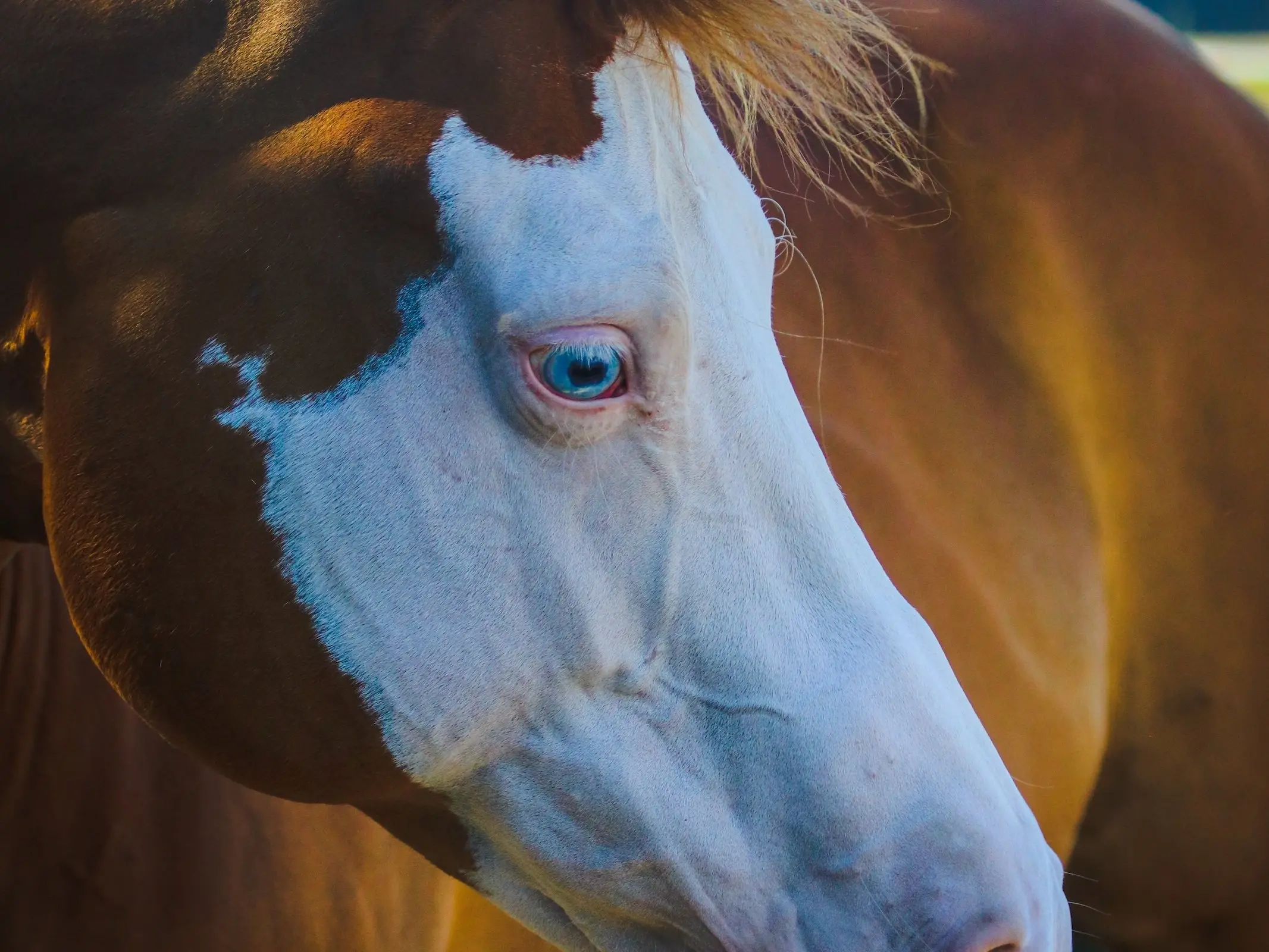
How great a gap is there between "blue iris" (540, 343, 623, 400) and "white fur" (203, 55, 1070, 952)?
0.08 feet

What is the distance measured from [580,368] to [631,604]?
20 centimetres

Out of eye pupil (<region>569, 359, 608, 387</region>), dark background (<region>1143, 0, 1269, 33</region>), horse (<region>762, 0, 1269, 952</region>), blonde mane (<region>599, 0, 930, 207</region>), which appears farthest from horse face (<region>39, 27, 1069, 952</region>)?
dark background (<region>1143, 0, 1269, 33</region>)

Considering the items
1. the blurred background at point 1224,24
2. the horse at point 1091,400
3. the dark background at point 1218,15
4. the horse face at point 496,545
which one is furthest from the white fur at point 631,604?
the dark background at point 1218,15

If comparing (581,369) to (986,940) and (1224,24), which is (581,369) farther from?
(1224,24)

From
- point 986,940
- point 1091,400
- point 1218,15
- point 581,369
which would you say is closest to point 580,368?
point 581,369

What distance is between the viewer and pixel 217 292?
940mm

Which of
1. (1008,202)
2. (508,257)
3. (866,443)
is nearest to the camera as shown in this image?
(508,257)

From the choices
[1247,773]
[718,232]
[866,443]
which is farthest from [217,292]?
[1247,773]

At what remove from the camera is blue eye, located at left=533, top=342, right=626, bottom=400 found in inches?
37.1

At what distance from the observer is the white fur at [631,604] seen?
0.94 meters

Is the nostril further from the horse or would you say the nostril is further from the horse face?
the horse

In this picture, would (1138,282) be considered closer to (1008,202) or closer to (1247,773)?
(1008,202)

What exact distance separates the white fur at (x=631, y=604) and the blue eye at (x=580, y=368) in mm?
24

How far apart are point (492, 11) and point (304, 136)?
19 cm
